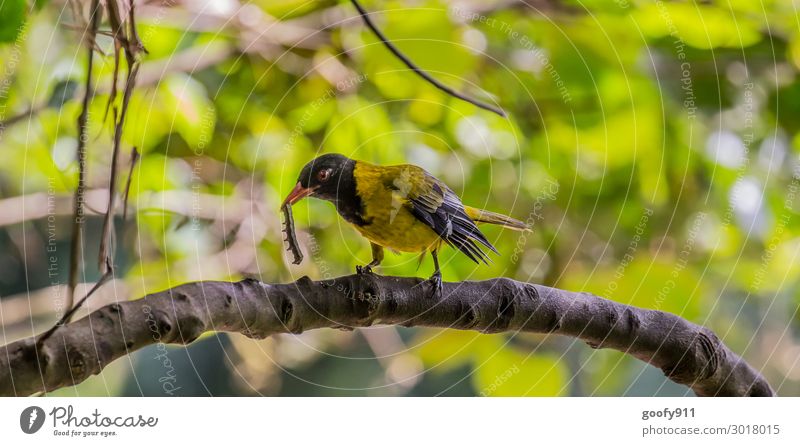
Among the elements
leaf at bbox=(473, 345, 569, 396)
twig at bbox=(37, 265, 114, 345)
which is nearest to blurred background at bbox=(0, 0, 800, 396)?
leaf at bbox=(473, 345, 569, 396)

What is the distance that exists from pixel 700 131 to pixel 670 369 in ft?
0.92

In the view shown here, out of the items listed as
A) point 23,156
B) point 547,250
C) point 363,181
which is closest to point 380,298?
point 363,181

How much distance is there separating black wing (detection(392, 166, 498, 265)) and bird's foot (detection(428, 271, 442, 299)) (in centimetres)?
5

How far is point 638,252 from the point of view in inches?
28.9

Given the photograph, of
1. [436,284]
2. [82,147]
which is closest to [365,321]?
[436,284]

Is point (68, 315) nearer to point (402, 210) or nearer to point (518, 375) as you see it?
point (402, 210)

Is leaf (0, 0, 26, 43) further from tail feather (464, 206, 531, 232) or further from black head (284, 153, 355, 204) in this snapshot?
tail feather (464, 206, 531, 232)

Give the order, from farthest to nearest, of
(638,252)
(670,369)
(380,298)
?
(638,252)
(670,369)
(380,298)

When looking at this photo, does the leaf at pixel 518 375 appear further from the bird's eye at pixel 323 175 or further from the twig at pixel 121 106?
the twig at pixel 121 106

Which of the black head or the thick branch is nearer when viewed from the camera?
the thick branch

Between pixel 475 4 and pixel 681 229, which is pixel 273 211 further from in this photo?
pixel 681 229

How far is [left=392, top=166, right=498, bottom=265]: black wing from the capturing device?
64 centimetres
